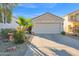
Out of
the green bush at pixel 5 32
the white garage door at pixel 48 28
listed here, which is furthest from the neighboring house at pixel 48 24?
the green bush at pixel 5 32

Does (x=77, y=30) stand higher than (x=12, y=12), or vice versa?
(x=12, y=12)

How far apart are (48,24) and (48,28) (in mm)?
125

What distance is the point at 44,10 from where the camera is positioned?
7.25 m

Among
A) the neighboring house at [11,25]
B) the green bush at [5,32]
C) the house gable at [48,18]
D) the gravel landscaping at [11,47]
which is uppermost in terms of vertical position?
the house gable at [48,18]

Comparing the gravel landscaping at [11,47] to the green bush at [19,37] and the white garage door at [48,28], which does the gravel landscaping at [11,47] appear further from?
the white garage door at [48,28]

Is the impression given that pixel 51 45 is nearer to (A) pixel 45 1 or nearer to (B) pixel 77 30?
(B) pixel 77 30

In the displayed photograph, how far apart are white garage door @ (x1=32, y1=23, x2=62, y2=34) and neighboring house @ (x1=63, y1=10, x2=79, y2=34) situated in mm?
210

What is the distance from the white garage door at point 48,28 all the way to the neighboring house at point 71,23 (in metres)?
0.21

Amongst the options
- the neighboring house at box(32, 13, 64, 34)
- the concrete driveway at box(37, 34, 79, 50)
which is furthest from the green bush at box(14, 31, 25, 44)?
the concrete driveway at box(37, 34, 79, 50)

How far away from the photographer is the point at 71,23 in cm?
750

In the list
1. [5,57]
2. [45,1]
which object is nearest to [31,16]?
[45,1]

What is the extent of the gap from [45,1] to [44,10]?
0.53 meters

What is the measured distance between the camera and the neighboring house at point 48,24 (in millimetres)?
7297

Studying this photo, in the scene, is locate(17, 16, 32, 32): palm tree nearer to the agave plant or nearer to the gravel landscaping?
the agave plant
